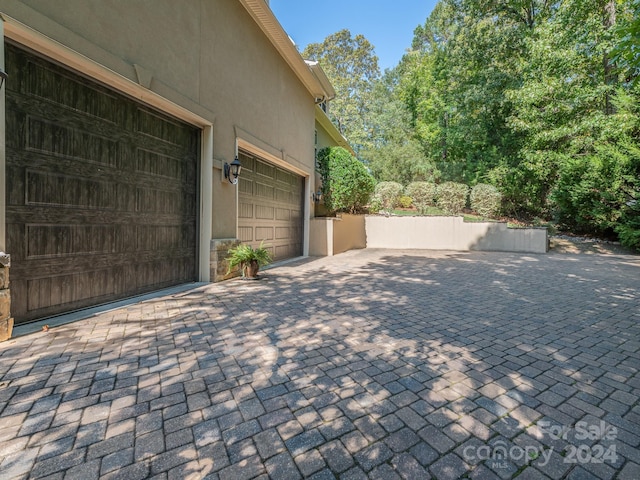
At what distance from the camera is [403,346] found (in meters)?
2.96

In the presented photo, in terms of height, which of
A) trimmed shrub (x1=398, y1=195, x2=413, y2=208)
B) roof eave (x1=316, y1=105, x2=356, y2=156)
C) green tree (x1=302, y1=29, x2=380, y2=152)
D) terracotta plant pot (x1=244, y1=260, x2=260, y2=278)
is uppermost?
green tree (x1=302, y1=29, x2=380, y2=152)

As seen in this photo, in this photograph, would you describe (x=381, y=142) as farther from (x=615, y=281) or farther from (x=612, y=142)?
(x=615, y=281)

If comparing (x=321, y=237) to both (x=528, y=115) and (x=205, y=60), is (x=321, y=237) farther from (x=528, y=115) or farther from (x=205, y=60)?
(x=528, y=115)

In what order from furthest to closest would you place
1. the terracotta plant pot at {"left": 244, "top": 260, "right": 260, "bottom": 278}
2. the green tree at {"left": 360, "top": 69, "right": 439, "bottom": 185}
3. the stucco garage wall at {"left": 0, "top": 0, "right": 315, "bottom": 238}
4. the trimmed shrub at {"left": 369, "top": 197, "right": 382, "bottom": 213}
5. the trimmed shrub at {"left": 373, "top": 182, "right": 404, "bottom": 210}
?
the green tree at {"left": 360, "top": 69, "right": 439, "bottom": 185} → the trimmed shrub at {"left": 373, "top": 182, "right": 404, "bottom": 210} → the trimmed shrub at {"left": 369, "top": 197, "right": 382, "bottom": 213} → the terracotta plant pot at {"left": 244, "top": 260, "right": 260, "bottom": 278} → the stucco garage wall at {"left": 0, "top": 0, "right": 315, "bottom": 238}

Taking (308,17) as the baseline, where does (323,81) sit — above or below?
below

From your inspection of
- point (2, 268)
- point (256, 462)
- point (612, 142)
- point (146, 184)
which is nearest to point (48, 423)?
point (256, 462)

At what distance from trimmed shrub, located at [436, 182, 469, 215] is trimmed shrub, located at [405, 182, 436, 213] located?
49 cm

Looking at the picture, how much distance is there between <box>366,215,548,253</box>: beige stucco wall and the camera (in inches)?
459

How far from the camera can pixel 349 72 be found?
2525 cm

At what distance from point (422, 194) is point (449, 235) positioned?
3.81m

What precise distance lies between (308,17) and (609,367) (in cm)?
2012

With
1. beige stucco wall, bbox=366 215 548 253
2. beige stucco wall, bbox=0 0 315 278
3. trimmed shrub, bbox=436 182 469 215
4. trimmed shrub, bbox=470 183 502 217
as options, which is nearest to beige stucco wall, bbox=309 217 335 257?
beige stucco wall, bbox=0 0 315 278

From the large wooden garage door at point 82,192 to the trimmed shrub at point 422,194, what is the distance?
13.3m

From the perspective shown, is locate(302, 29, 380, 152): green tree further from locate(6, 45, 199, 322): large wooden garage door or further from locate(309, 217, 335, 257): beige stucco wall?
locate(6, 45, 199, 322): large wooden garage door
